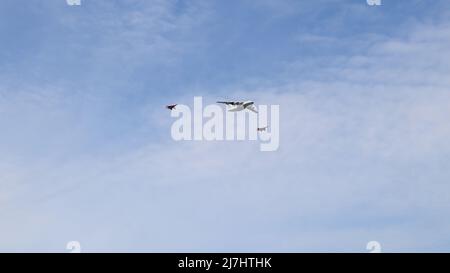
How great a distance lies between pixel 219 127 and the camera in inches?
363
